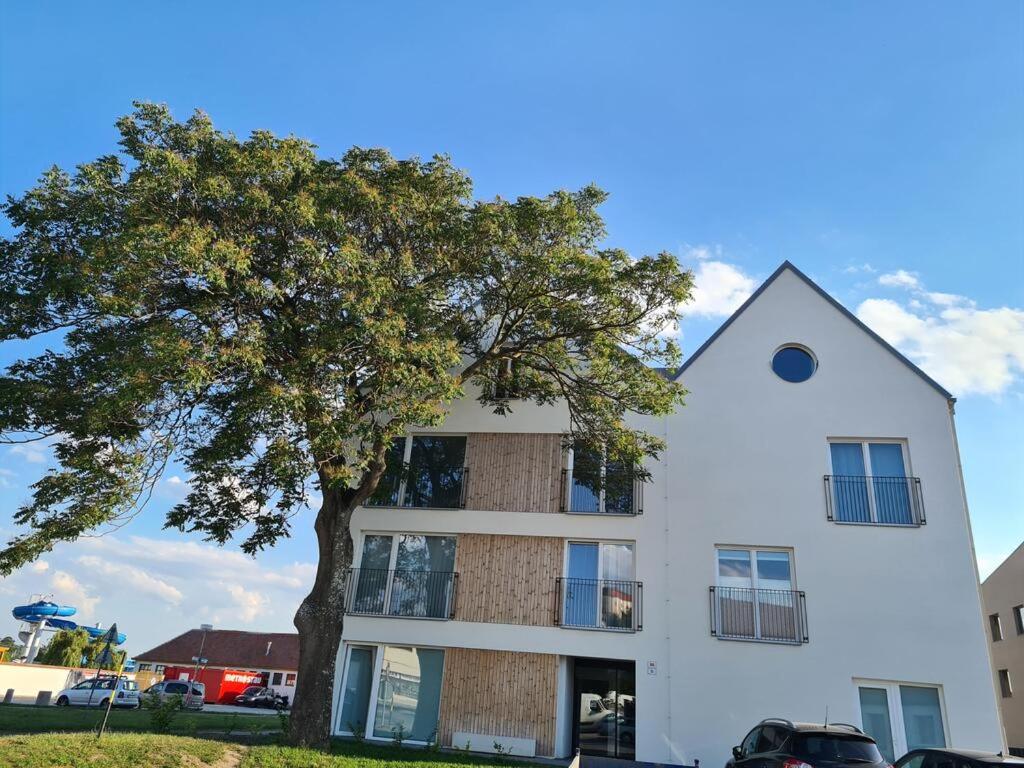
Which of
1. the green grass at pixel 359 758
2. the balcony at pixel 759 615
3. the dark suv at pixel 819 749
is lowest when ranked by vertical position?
the green grass at pixel 359 758

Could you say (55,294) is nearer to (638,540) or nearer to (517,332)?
(517,332)

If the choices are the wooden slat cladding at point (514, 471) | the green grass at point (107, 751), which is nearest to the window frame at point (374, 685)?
the wooden slat cladding at point (514, 471)

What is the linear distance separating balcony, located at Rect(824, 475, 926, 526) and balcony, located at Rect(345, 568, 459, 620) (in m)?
9.47

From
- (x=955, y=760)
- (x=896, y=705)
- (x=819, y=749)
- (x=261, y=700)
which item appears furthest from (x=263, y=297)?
(x=261, y=700)

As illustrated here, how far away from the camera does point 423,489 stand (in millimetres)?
19328

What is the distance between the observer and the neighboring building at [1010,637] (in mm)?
27266

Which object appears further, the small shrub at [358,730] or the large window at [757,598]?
the small shrub at [358,730]

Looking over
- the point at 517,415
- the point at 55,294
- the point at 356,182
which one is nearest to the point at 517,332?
the point at 517,415

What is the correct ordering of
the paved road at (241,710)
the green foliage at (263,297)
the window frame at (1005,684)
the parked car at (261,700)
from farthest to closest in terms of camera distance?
the parked car at (261,700) < the paved road at (241,710) < the window frame at (1005,684) < the green foliage at (263,297)

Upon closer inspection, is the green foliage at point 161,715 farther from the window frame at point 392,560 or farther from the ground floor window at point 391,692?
the window frame at point 392,560

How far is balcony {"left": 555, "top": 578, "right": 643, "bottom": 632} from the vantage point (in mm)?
16781

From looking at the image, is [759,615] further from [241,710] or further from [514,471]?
[241,710]

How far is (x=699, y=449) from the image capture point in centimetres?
1788

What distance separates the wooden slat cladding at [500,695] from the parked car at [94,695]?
20968mm
